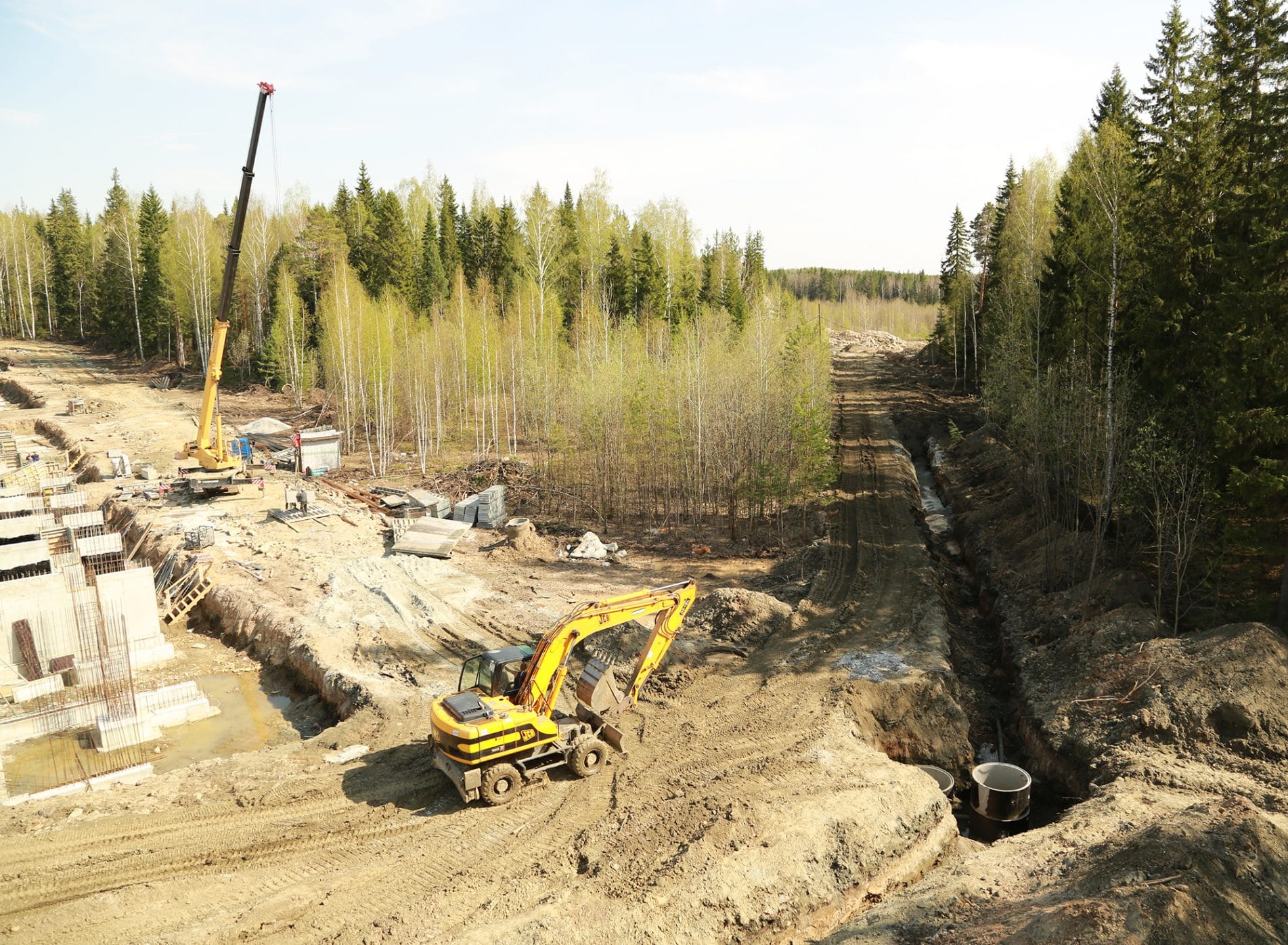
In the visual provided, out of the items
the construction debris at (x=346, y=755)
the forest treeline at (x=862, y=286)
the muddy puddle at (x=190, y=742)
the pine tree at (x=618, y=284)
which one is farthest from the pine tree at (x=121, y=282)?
the forest treeline at (x=862, y=286)

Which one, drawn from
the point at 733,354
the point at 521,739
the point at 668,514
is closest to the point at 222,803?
the point at 521,739

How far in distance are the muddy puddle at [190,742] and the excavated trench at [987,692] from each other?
14327mm

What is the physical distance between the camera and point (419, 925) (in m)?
9.98

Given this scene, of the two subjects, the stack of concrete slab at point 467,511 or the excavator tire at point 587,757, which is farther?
the stack of concrete slab at point 467,511

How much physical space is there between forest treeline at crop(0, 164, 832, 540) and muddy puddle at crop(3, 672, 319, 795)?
1450 cm

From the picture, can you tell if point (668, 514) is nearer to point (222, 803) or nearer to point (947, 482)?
point (947, 482)

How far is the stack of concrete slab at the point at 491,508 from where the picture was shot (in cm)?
2950

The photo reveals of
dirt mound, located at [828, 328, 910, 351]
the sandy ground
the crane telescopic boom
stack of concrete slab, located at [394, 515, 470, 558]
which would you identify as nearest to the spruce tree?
the sandy ground

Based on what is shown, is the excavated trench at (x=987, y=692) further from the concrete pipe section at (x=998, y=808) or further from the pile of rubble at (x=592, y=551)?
the pile of rubble at (x=592, y=551)

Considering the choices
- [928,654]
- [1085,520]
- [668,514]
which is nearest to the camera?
[928,654]

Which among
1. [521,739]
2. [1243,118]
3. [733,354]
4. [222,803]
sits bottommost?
[222,803]

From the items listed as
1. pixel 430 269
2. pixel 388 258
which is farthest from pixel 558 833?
pixel 430 269

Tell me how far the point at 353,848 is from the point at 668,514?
20.1 meters

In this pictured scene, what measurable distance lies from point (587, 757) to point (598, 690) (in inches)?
44.6
